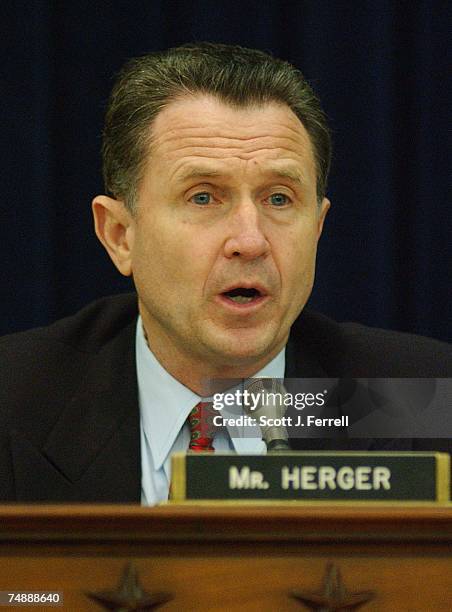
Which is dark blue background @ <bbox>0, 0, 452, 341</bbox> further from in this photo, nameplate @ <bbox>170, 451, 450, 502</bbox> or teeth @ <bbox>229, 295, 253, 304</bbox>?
nameplate @ <bbox>170, 451, 450, 502</bbox>

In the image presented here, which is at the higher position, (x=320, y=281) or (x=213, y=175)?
(x=320, y=281)

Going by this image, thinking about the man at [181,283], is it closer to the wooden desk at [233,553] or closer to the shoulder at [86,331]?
the shoulder at [86,331]

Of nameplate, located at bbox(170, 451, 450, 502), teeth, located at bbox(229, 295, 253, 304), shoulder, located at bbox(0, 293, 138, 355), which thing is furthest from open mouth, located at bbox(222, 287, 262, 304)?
nameplate, located at bbox(170, 451, 450, 502)

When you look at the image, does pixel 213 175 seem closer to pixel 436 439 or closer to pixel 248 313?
pixel 248 313

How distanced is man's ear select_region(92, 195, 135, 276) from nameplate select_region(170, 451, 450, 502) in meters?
0.81

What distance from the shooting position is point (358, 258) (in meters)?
2.27

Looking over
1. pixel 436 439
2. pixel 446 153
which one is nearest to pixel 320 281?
pixel 446 153

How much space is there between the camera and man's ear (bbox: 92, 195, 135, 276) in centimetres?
158

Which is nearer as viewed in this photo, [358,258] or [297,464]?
[297,464]

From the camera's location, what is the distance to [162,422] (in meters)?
1.49

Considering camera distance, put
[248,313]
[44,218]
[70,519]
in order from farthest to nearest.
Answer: [44,218] → [248,313] → [70,519]

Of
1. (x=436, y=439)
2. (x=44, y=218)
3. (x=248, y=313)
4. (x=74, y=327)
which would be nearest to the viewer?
(x=248, y=313)

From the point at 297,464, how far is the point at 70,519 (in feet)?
0.60

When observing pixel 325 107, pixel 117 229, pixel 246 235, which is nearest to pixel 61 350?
pixel 117 229
